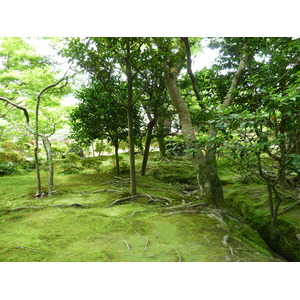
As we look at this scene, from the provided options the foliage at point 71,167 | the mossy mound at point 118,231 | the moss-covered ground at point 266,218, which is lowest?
the moss-covered ground at point 266,218

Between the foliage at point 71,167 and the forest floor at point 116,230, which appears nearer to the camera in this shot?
the forest floor at point 116,230

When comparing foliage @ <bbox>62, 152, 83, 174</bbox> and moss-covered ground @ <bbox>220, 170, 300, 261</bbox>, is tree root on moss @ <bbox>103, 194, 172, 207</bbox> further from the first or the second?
foliage @ <bbox>62, 152, 83, 174</bbox>

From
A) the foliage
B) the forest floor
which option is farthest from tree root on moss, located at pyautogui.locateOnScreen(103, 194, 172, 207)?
the foliage

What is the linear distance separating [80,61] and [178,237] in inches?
110

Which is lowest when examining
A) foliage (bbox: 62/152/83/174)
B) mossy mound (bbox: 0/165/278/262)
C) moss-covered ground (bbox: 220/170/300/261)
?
moss-covered ground (bbox: 220/170/300/261)

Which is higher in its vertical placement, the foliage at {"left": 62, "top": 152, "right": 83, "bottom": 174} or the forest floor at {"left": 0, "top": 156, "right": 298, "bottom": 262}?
the foliage at {"left": 62, "top": 152, "right": 83, "bottom": 174}

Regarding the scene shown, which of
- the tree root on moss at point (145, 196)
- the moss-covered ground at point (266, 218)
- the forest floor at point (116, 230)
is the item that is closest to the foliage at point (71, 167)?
the forest floor at point (116, 230)

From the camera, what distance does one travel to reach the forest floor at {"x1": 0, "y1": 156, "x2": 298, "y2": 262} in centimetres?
195

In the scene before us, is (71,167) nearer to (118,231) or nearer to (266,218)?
(118,231)

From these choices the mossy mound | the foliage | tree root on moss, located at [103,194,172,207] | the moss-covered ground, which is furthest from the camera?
the foliage

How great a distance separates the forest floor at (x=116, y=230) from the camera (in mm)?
1947

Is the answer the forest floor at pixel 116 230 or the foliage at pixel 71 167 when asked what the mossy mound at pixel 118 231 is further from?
the foliage at pixel 71 167

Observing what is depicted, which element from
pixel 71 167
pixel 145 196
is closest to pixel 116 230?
pixel 145 196

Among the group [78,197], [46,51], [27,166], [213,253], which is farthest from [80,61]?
[27,166]
